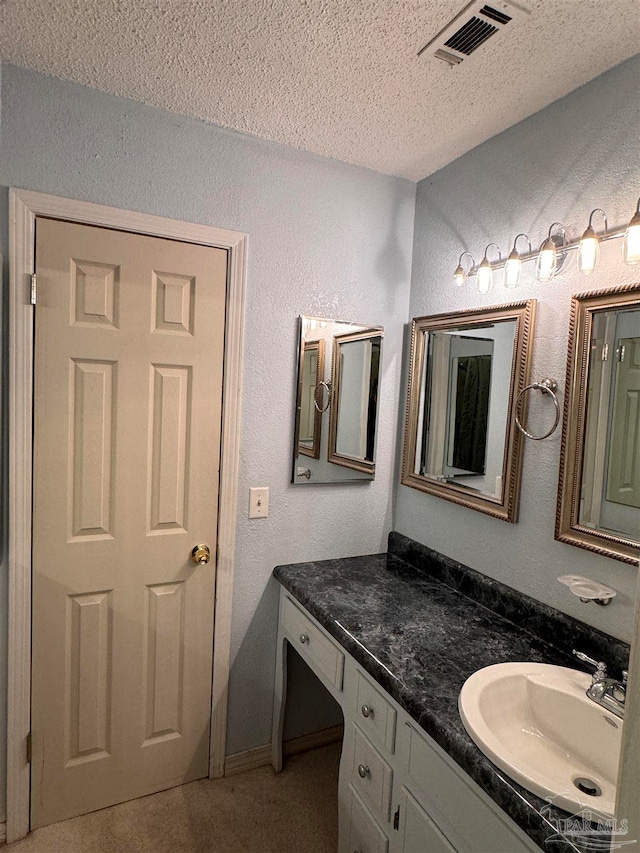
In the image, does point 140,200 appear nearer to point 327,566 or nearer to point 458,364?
point 458,364

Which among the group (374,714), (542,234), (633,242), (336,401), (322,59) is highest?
(322,59)

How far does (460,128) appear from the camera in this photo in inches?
70.7

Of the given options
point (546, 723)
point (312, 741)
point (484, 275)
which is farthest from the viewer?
point (312, 741)

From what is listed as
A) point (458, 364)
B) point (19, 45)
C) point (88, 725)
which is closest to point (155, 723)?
point (88, 725)

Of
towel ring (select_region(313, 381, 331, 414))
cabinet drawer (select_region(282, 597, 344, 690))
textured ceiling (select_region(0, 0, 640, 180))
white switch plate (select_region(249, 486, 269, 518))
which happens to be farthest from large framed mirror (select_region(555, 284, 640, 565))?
white switch plate (select_region(249, 486, 269, 518))

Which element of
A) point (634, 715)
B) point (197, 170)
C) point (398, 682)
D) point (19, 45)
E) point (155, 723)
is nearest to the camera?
point (634, 715)

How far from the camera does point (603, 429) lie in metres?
1.46

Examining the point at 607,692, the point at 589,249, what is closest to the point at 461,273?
the point at 589,249

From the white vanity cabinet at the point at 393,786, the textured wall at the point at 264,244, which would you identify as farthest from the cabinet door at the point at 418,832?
the textured wall at the point at 264,244

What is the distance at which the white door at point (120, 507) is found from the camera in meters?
1.71

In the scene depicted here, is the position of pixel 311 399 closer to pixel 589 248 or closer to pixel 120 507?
pixel 120 507

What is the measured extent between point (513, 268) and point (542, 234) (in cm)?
13

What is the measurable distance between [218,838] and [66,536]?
1183 mm

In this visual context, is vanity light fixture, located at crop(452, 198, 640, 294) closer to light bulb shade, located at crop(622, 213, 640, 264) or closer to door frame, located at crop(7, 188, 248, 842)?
light bulb shade, located at crop(622, 213, 640, 264)
